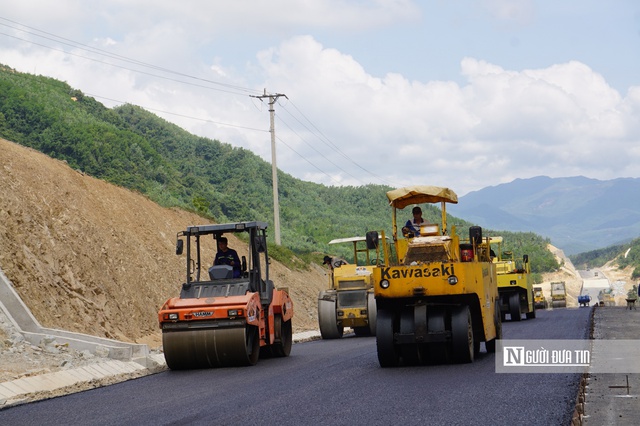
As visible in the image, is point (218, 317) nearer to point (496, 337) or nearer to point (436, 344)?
point (436, 344)

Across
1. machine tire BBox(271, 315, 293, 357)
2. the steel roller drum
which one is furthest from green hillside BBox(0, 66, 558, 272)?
the steel roller drum

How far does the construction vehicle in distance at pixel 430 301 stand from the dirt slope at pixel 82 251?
7.65 m

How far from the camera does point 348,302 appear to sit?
75.4ft

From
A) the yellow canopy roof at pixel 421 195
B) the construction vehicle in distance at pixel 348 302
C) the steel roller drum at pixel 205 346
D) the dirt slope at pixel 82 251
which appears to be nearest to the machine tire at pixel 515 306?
the dirt slope at pixel 82 251

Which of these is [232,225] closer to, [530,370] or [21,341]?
[21,341]

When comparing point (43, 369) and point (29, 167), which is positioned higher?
point (29, 167)

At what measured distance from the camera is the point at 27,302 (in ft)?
58.5

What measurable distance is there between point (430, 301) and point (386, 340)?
88 cm

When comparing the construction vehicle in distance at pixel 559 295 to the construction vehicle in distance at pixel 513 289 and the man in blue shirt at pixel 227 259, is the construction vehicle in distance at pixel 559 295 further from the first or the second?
the man in blue shirt at pixel 227 259

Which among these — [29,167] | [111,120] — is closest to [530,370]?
[29,167]

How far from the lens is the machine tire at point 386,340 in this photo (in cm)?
1345

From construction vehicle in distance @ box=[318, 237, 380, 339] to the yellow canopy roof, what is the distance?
7.86 meters

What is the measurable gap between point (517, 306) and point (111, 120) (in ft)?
135

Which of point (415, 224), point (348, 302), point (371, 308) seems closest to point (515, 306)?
point (371, 308)
